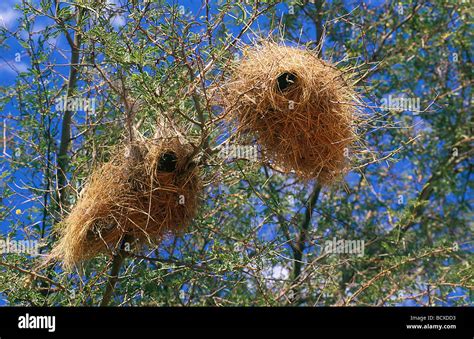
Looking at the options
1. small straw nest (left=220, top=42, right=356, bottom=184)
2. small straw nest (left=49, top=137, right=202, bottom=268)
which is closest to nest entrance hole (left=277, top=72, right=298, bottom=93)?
small straw nest (left=220, top=42, right=356, bottom=184)

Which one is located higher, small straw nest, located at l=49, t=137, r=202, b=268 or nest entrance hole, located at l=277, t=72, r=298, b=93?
nest entrance hole, located at l=277, t=72, r=298, b=93

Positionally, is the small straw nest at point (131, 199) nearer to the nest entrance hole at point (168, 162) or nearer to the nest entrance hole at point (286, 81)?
the nest entrance hole at point (168, 162)

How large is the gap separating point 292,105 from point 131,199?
86 cm

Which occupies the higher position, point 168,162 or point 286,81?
point 286,81

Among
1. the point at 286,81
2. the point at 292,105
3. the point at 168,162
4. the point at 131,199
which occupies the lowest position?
the point at 131,199

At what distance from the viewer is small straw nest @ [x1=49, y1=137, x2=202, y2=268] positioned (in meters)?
3.66

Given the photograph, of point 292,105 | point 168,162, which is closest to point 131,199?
point 168,162

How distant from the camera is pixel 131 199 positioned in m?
3.68

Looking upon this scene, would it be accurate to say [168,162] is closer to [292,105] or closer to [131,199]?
[131,199]

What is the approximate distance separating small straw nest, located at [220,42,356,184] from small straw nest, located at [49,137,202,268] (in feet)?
1.36

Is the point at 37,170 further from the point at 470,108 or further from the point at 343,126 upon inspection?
the point at 470,108

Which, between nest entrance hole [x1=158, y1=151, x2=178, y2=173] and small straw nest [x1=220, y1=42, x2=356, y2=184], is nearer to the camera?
small straw nest [x1=220, y1=42, x2=356, y2=184]

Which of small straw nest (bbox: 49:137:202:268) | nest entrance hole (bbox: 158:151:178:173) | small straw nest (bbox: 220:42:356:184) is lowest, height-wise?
small straw nest (bbox: 49:137:202:268)

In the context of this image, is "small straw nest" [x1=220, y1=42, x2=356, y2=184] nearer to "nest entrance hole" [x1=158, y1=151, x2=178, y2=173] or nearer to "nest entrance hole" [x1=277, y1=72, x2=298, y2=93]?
"nest entrance hole" [x1=277, y1=72, x2=298, y2=93]
